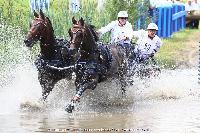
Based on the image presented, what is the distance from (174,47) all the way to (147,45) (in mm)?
10332

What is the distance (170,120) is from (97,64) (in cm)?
198

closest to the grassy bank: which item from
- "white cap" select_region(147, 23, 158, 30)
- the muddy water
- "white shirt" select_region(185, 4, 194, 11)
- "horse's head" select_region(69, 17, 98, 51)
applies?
"white shirt" select_region(185, 4, 194, 11)

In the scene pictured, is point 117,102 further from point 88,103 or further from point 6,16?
point 6,16

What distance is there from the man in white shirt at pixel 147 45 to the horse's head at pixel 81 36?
2.51m

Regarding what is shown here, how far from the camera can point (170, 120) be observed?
1159 cm

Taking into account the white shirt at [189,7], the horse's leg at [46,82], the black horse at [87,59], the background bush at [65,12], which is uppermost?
the white shirt at [189,7]

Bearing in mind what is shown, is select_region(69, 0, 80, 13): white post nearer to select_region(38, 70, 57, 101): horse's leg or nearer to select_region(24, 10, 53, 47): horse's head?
select_region(38, 70, 57, 101): horse's leg

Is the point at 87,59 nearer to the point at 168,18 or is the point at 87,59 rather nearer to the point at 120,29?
the point at 120,29

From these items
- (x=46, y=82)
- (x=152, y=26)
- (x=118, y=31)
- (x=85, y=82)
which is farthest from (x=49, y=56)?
(x=152, y=26)

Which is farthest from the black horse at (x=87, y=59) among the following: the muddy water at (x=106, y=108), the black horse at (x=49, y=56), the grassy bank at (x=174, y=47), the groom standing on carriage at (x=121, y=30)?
the grassy bank at (x=174, y=47)

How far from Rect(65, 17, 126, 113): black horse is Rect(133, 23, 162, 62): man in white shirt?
205cm

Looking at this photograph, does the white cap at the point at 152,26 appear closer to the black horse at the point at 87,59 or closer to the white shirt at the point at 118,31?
the white shirt at the point at 118,31

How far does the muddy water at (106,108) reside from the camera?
10.8m

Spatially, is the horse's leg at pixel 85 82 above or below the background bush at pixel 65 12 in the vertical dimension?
below
